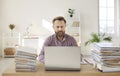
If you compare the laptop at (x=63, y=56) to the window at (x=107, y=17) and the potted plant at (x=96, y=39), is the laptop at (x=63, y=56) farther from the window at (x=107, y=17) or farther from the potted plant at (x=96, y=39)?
the window at (x=107, y=17)

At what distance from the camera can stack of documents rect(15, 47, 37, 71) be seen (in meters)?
2.02

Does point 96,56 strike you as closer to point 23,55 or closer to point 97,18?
point 23,55

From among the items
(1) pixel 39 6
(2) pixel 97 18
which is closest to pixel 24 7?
(1) pixel 39 6

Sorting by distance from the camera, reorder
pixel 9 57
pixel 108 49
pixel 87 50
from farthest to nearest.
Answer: pixel 87 50 → pixel 9 57 → pixel 108 49

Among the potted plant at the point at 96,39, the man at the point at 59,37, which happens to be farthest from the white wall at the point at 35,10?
the man at the point at 59,37

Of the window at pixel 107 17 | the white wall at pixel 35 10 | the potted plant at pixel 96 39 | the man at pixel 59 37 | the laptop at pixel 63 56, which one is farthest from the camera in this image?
the window at pixel 107 17

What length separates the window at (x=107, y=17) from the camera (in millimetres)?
7602

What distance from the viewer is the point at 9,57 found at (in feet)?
23.1

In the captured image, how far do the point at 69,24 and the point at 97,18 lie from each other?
97cm

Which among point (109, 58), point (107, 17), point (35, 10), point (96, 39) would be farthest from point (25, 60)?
point (107, 17)

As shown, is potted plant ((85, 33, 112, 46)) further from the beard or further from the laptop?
the laptop

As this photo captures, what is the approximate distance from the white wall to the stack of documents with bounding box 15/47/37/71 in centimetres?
533

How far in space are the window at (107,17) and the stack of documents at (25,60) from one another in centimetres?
582

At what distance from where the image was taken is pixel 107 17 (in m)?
7.65
